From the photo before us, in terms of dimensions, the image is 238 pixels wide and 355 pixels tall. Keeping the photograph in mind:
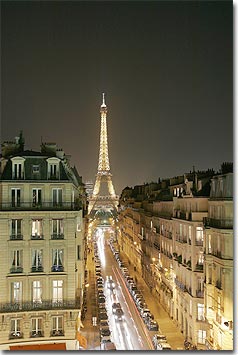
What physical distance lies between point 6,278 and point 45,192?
2.29 meters

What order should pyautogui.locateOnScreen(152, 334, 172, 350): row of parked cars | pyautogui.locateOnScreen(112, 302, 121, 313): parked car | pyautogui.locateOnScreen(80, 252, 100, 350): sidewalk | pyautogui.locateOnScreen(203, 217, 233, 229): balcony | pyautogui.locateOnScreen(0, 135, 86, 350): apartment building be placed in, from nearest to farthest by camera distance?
pyautogui.locateOnScreen(80, 252, 100, 350): sidewalk
pyautogui.locateOnScreen(152, 334, 172, 350): row of parked cars
pyautogui.locateOnScreen(203, 217, 233, 229): balcony
pyautogui.locateOnScreen(0, 135, 86, 350): apartment building
pyautogui.locateOnScreen(112, 302, 121, 313): parked car

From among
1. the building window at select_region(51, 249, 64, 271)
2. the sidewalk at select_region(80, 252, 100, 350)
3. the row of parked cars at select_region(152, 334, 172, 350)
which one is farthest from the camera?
the building window at select_region(51, 249, 64, 271)

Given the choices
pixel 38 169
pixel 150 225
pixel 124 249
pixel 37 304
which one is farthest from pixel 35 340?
pixel 124 249

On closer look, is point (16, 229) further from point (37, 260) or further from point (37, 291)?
point (37, 291)

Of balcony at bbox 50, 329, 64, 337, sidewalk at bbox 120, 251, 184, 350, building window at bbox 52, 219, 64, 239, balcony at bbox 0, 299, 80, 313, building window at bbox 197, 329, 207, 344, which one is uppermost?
→ building window at bbox 52, 219, 64, 239

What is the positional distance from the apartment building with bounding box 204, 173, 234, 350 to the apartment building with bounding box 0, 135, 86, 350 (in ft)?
11.5

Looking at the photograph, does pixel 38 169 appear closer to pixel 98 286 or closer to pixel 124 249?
pixel 98 286

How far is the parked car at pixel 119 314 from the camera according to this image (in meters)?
15.7

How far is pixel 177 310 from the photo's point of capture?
55.2ft

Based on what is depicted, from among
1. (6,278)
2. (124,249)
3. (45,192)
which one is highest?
(45,192)

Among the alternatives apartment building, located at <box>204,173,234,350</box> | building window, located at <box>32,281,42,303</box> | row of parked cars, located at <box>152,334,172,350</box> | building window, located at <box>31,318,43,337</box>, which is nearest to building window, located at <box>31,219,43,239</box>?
building window, located at <box>32,281,42,303</box>

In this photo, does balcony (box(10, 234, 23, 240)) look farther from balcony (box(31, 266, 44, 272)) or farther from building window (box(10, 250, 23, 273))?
balcony (box(31, 266, 44, 272))

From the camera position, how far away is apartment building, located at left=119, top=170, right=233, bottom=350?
448 inches

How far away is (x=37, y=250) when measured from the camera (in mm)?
11820
